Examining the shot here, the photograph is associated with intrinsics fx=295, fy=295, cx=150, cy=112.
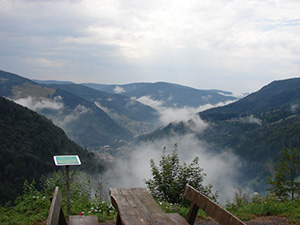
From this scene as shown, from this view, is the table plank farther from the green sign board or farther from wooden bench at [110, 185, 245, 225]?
the green sign board

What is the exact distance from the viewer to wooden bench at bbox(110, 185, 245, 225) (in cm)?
396

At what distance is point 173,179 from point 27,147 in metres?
102

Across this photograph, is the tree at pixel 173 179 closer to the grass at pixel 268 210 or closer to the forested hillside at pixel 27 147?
the grass at pixel 268 210

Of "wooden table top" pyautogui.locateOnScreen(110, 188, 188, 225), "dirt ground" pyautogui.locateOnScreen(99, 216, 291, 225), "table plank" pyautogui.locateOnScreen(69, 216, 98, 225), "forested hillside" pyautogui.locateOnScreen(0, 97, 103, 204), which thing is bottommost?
Result: "forested hillside" pyautogui.locateOnScreen(0, 97, 103, 204)

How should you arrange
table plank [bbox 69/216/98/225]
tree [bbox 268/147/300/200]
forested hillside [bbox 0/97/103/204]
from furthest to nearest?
forested hillside [bbox 0/97/103/204] → tree [bbox 268/147/300/200] → table plank [bbox 69/216/98/225]

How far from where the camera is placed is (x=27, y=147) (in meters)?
102

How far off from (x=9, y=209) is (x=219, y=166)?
193058 millimetres

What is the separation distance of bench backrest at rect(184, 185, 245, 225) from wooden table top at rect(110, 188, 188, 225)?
336mm

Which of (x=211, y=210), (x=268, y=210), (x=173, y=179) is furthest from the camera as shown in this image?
(x=173, y=179)

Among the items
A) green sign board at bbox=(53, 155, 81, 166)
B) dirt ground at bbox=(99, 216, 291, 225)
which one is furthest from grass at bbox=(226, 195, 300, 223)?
green sign board at bbox=(53, 155, 81, 166)

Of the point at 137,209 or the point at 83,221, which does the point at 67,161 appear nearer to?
the point at 83,221

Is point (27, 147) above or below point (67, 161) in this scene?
below

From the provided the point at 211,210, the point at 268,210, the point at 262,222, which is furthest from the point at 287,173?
the point at 211,210

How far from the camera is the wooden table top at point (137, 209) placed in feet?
14.3
